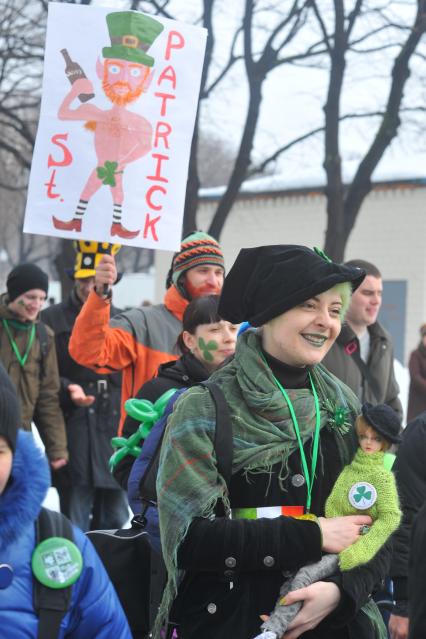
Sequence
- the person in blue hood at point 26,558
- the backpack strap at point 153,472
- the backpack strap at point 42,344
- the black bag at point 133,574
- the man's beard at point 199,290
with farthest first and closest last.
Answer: the backpack strap at point 42,344, the man's beard at point 199,290, the backpack strap at point 153,472, the black bag at point 133,574, the person in blue hood at point 26,558

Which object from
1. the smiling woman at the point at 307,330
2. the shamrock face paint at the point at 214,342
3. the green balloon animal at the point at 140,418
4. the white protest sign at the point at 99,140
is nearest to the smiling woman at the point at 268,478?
the smiling woman at the point at 307,330

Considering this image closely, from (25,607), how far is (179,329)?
2.82m

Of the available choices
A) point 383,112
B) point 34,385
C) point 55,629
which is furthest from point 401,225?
point 55,629

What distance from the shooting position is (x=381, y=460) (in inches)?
112

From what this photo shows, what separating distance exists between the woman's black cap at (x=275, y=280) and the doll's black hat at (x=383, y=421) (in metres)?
0.37

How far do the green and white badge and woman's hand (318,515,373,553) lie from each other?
0.67 metres

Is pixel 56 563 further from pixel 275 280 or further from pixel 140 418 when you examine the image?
pixel 140 418

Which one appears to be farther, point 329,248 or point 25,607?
point 329,248

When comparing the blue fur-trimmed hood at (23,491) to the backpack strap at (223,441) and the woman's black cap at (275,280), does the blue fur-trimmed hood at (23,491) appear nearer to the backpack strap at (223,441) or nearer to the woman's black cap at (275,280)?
the backpack strap at (223,441)

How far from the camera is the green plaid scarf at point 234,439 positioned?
2.73m

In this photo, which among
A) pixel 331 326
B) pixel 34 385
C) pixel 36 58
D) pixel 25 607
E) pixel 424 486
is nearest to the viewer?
pixel 25 607

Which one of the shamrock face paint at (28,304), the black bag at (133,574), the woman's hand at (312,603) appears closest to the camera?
the woman's hand at (312,603)

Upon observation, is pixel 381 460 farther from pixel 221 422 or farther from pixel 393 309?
pixel 393 309

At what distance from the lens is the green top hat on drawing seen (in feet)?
16.4
